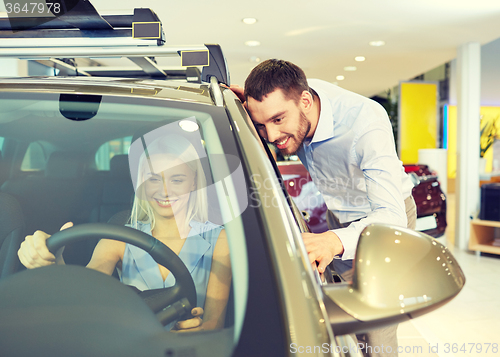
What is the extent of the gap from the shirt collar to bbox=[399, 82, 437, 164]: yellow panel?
23.6 ft

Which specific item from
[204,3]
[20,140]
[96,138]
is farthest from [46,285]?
[204,3]

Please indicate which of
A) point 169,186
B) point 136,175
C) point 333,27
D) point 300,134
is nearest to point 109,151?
point 136,175

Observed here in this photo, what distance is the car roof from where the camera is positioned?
0.71 meters

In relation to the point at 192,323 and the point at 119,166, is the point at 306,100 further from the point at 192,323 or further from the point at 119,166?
the point at 192,323

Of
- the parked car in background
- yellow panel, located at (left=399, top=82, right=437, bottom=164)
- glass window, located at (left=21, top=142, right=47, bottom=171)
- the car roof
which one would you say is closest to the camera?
the car roof

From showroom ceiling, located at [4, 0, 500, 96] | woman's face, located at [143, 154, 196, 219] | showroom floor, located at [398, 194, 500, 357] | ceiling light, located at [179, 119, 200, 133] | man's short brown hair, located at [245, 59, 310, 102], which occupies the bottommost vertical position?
showroom floor, located at [398, 194, 500, 357]

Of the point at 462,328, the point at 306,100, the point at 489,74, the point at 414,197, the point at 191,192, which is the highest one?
the point at 489,74

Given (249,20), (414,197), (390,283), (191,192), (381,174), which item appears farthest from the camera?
(249,20)

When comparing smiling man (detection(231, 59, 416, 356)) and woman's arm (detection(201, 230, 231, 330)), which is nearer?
woman's arm (detection(201, 230, 231, 330))

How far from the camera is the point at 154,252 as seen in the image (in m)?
0.68

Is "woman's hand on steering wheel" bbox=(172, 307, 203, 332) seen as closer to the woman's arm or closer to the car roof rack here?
the woman's arm

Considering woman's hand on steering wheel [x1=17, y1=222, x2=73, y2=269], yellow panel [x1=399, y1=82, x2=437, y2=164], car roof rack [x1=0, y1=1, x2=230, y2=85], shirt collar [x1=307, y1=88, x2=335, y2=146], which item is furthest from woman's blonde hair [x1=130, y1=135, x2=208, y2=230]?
yellow panel [x1=399, y1=82, x2=437, y2=164]

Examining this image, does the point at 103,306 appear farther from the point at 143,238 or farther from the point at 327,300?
the point at 327,300

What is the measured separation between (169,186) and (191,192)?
55 mm
